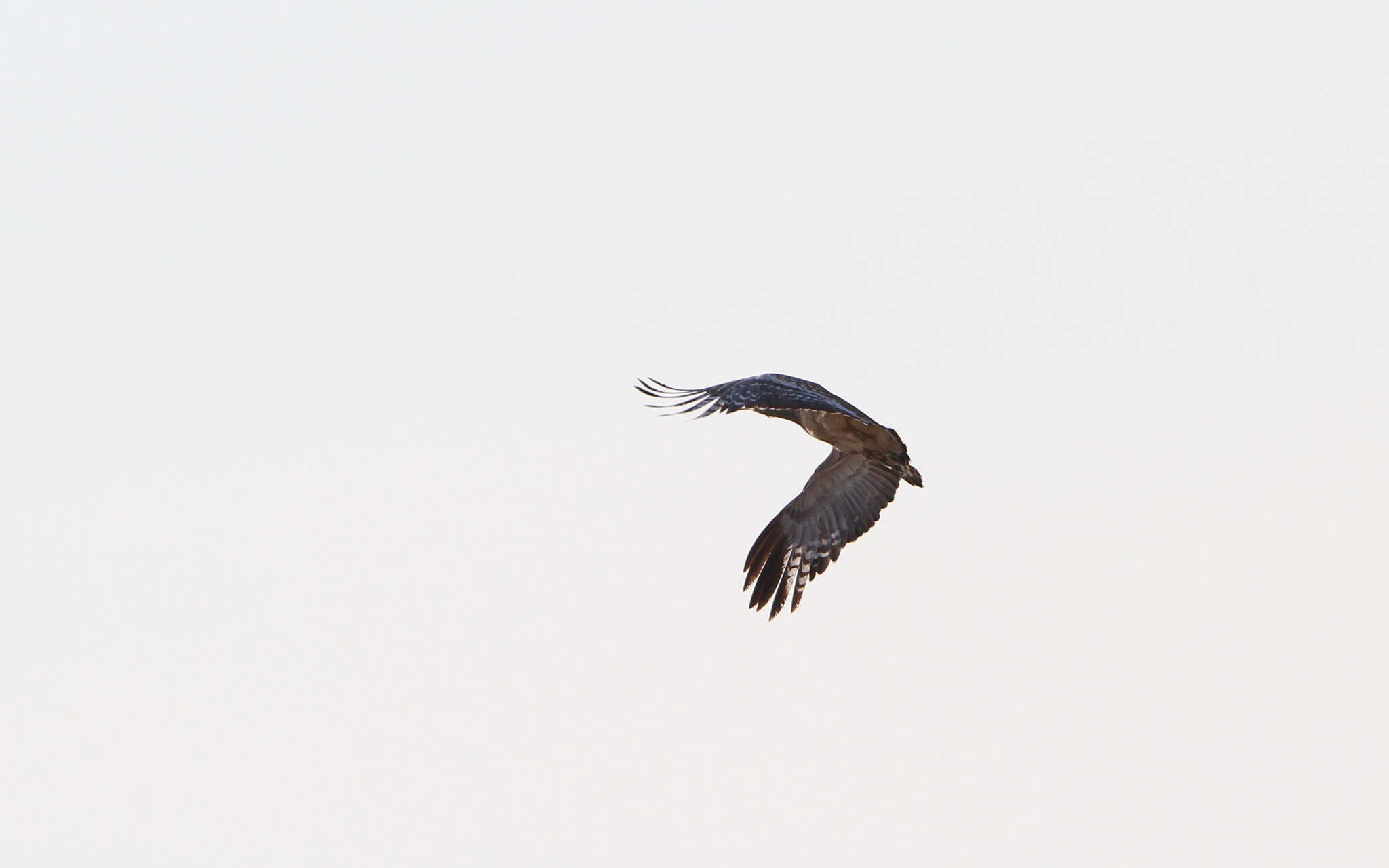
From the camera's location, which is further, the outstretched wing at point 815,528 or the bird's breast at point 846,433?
the outstretched wing at point 815,528

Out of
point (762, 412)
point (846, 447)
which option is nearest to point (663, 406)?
point (762, 412)

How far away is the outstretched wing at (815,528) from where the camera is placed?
30.3 m

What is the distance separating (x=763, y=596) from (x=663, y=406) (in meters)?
6.96

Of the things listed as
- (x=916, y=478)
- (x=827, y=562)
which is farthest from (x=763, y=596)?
(x=916, y=478)

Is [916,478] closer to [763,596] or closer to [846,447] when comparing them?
[846,447]

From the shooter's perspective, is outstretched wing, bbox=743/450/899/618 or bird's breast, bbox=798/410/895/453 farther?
outstretched wing, bbox=743/450/899/618

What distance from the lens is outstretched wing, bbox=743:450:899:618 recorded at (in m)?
30.3

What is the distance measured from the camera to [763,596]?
30500mm

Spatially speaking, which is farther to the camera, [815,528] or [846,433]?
[815,528]

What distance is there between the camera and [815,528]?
101 ft

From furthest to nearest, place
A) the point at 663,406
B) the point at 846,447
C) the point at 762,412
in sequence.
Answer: the point at 846,447 < the point at 762,412 < the point at 663,406

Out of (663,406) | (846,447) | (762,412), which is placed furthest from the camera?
(846,447)

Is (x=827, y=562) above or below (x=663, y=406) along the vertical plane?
above

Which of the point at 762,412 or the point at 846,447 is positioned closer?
the point at 762,412
